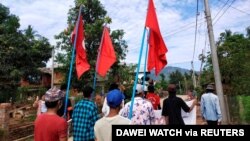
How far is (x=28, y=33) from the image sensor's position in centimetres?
3275

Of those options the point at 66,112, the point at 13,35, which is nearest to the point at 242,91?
the point at 66,112

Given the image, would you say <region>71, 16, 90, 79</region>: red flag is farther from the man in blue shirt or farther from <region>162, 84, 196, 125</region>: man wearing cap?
the man in blue shirt

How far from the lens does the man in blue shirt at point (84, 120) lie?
17.6 ft

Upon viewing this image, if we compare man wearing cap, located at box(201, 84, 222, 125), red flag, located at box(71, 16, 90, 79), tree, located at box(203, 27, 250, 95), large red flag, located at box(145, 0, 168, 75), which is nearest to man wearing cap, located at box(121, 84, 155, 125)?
large red flag, located at box(145, 0, 168, 75)

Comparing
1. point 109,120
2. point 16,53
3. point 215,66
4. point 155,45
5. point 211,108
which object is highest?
point 16,53

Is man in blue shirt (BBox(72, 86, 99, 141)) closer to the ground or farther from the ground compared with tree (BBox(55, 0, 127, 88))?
closer to the ground

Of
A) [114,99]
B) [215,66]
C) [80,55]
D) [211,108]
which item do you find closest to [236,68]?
[215,66]

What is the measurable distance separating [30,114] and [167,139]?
17.2 m

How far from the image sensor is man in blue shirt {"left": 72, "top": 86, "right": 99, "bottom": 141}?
211 inches

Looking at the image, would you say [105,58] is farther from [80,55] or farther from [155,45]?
[155,45]

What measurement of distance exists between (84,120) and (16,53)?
24569 mm

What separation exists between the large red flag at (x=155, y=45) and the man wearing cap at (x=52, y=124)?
2.86 meters

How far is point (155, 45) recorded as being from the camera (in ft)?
22.3

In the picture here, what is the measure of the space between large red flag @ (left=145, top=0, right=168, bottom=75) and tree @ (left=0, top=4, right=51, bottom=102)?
61.0 ft
